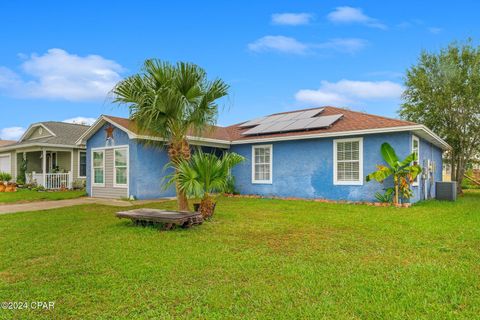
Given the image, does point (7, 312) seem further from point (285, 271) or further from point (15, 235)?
point (15, 235)

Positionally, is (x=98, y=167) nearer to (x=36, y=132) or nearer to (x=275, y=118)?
(x=275, y=118)

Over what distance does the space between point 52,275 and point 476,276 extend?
571cm

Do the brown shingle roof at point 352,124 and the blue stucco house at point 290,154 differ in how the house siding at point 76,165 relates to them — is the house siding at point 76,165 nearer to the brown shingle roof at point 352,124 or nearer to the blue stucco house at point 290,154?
the blue stucco house at point 290,154

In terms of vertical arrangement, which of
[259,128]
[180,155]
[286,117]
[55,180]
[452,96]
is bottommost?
[55,180]

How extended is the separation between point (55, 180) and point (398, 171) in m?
19.2

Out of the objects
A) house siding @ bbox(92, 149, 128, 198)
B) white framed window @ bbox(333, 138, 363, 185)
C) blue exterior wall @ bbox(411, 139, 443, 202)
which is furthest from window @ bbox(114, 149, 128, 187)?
blue exterior wall @ bbox(411, 139, 443, 202)

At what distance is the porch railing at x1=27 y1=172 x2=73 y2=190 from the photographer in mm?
20125

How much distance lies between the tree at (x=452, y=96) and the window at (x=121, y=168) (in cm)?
1738

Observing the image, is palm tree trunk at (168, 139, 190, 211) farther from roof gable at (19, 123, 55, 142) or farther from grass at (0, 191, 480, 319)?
roof gable at (19, 123, 55, 142)

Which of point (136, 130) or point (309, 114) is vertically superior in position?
point (309, 114)

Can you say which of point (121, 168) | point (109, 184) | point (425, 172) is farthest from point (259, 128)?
point (425, 172)

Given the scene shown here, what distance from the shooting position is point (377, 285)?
13.3 feet

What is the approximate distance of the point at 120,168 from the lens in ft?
49.7

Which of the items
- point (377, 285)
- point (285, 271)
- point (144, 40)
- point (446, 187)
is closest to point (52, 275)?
point (285, 271)
